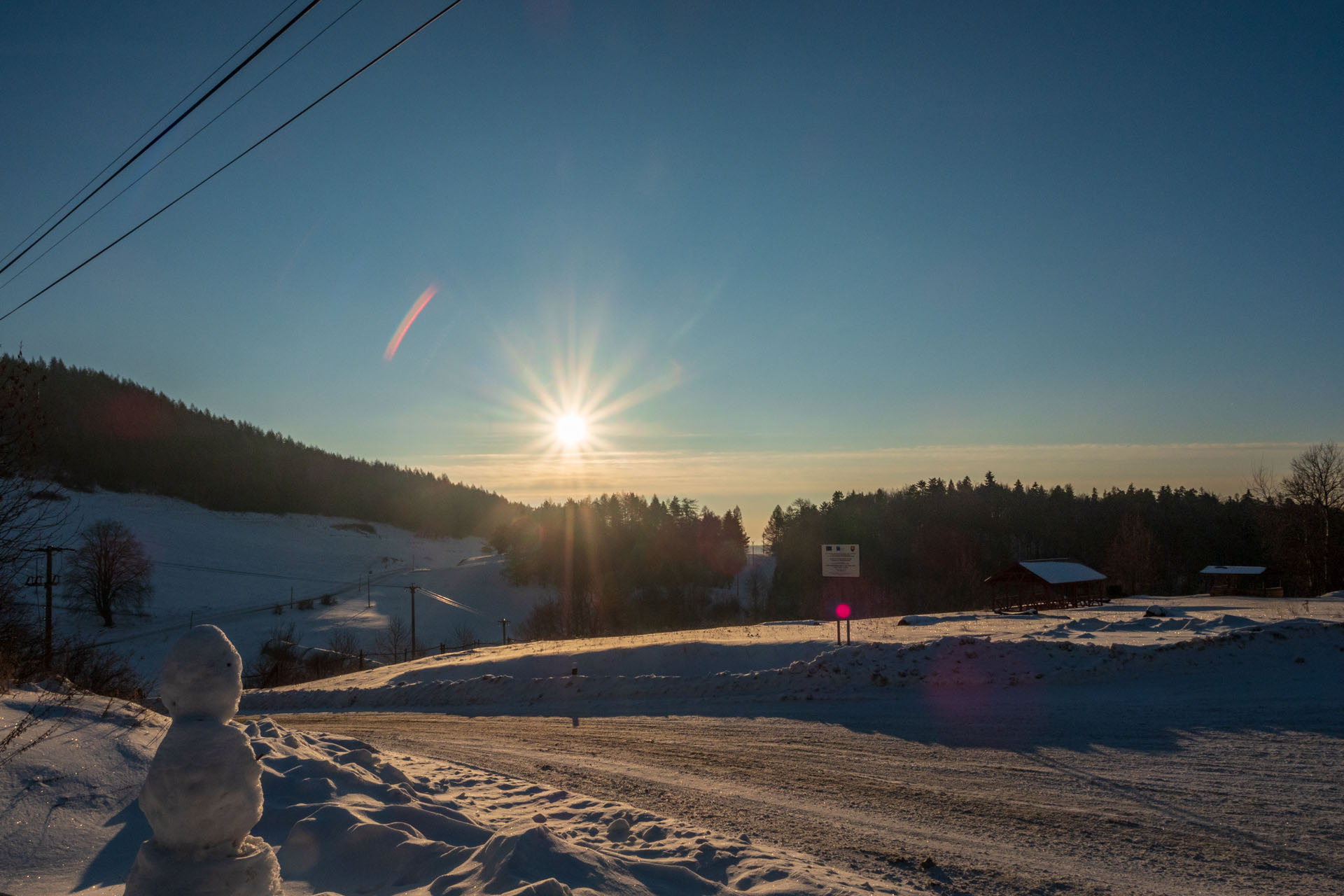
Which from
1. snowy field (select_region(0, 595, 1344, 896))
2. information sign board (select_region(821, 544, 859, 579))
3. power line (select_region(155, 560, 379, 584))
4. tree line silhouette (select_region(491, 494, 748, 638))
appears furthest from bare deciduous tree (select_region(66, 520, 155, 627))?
information sign board (select_region(821, 544, 859, 579))

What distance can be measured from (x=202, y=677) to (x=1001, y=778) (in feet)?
31.6

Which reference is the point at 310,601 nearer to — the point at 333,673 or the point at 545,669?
the point at 333,673

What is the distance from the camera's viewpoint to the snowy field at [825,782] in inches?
246

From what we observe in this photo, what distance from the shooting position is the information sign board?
22.3 m

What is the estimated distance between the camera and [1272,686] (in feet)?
47.2

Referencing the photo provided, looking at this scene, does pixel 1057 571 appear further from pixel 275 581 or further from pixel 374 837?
pixel 275 581

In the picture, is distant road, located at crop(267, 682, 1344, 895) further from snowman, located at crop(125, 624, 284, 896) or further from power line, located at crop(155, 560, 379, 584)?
power line, located at crop(155, 560, 379, 584)

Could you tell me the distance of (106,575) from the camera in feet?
225

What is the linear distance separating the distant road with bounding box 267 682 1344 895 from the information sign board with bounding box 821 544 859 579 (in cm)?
672

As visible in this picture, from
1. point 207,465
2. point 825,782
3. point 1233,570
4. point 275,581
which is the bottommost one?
point 275,581

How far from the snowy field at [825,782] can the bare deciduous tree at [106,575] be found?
225ft

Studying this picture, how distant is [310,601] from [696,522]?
2322 inches

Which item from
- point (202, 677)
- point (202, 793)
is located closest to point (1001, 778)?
point (202, 793)

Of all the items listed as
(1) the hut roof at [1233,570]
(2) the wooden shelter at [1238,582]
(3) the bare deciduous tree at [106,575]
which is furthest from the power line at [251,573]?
(1) the hut roof at [1233,570]
